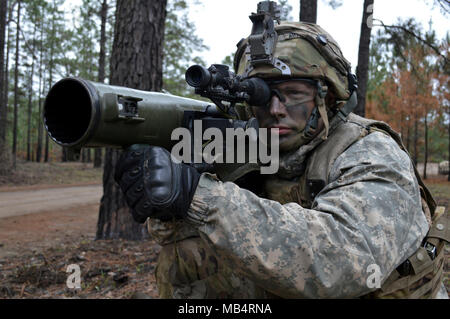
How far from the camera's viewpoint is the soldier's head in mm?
2184

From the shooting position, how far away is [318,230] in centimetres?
155

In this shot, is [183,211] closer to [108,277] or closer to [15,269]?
[108,277]

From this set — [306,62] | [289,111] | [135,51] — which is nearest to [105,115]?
[289,111]

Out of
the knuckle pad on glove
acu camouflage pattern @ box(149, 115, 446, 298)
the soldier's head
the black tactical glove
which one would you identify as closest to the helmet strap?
the soldier's head

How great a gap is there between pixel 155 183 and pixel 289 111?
1.01 meters

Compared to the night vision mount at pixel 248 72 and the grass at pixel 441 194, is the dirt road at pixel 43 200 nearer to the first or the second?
the night vision mount at pixel 248 72

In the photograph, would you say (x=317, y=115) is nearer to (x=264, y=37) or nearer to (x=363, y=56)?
(x=264, y=37)

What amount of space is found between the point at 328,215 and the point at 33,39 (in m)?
26.9

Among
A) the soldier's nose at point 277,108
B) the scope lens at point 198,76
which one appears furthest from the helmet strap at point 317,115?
the scope lens at point 198,76

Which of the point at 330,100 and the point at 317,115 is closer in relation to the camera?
the point at 317,115

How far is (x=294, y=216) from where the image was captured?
62.6 inches

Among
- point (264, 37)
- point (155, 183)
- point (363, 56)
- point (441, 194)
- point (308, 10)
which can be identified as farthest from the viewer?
point (441, 194)

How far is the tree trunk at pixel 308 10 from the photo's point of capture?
5.93 meters
